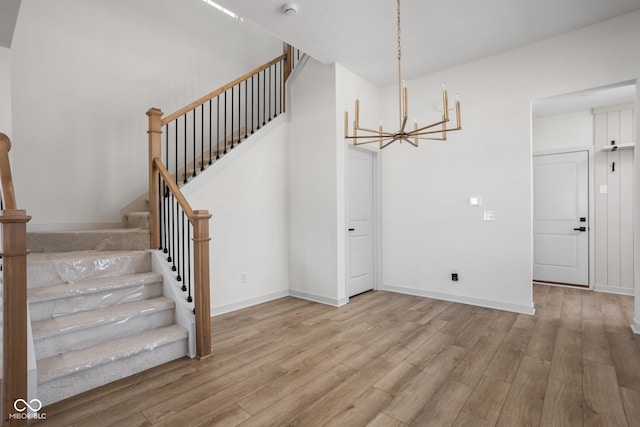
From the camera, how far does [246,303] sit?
4129mm

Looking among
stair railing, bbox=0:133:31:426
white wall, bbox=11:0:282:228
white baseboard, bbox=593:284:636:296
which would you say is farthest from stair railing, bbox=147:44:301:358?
white baseboard, bbox=593:284:636:296

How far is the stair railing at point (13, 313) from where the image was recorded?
181cm

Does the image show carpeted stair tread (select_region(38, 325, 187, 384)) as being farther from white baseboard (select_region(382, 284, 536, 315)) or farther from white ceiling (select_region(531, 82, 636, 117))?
white ceiling (select_region(531, 82, 636, 117))

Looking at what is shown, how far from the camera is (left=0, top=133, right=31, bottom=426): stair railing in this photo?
1.81 m

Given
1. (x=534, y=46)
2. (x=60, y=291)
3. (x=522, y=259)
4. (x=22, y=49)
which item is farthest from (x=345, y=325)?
(x=22, y=49)

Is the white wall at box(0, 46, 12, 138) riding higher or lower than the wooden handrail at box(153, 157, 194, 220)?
higher

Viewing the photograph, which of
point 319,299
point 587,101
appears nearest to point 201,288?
point 319,299

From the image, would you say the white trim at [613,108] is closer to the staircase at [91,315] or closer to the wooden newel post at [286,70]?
the wooden newel post at [286,70]

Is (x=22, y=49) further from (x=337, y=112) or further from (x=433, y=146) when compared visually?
(x=433, y=146)

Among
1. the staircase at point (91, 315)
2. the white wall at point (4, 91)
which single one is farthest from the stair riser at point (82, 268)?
the white wall at point (4, 91)

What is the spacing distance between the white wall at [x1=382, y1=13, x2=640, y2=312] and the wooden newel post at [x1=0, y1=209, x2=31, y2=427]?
164 inches

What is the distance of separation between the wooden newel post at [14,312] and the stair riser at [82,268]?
0.73 m

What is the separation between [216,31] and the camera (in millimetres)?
5262

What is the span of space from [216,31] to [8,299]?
4.90 meters
